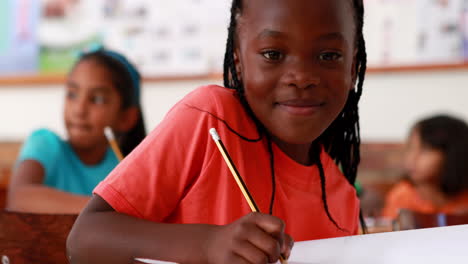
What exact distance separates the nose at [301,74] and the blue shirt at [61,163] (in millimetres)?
863

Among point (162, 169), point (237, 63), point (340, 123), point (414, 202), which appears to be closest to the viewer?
point (162, 169)

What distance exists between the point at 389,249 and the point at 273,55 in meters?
Result: 0.22

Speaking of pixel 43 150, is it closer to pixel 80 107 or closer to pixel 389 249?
pixel 80 107

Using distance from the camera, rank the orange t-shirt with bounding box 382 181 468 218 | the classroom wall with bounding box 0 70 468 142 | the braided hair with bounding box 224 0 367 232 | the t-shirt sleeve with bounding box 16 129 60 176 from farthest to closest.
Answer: the classroom wall with bounding box 0 70 468 142 < the orange t-shirt with bounding box 382 181 468 218 < the t-shirt sleeve with bounding box 16 129 60 176 < the braided hair with bounding box 224 0 367 232

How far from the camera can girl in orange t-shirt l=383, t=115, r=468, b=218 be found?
6.14 ft

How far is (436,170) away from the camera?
1.90 metres

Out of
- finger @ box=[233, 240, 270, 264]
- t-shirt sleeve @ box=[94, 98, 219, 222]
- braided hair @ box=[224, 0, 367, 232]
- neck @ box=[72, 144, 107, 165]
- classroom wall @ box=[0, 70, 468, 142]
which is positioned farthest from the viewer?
classroom wall @ box=[0, 70, 468, 142]

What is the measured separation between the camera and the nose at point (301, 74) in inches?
25.6

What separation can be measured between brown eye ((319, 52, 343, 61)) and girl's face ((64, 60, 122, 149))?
2.89 ft

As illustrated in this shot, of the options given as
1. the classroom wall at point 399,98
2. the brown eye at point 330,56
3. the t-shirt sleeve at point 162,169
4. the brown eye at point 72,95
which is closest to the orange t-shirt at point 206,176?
the t-shirt sleeve at point 162,169

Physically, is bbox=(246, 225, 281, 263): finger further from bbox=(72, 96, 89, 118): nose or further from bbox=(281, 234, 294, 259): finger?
bbox=(72, 96, 89, 118): nose

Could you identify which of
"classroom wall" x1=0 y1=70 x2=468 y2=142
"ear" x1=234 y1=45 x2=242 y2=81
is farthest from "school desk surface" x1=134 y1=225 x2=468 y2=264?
"classroom wall" x1=0 y1=70 x2=468 y2=142

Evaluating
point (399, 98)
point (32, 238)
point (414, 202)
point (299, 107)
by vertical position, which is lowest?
point (414, 202)

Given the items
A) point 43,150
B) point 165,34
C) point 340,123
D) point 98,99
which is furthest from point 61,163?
point 165,34
